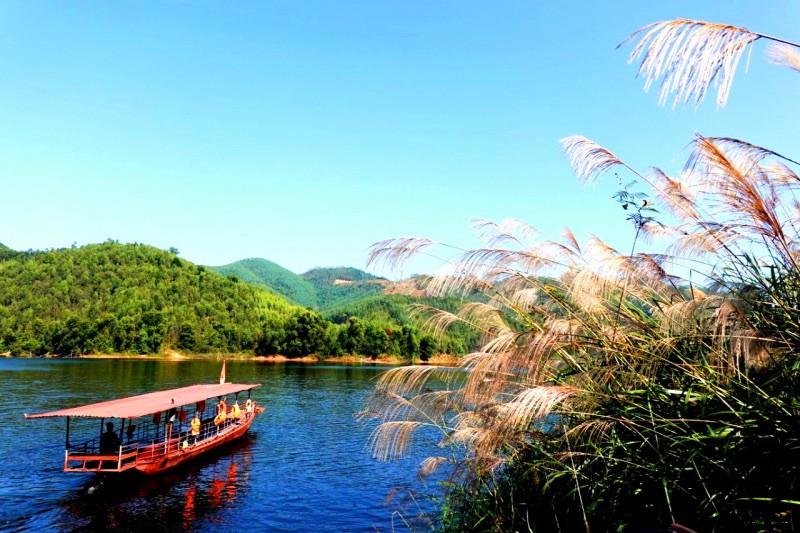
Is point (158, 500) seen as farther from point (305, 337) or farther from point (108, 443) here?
point (305, 337)

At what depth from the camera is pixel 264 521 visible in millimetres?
15430

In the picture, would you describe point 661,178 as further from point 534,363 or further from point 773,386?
point 534,363

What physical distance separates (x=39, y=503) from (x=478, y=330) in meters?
15.4

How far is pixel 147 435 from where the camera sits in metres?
25.6

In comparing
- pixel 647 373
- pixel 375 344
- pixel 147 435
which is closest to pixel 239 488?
pixel 147 435

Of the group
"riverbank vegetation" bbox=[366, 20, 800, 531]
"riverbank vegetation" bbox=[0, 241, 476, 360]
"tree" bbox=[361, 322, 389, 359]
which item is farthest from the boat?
"tree" bbox=[361, 322, 389, 359]

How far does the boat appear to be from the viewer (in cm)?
1795

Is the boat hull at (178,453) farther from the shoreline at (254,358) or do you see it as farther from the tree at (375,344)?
the tree at (375,344)

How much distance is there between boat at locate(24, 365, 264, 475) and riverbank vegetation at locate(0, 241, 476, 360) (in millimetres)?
54224

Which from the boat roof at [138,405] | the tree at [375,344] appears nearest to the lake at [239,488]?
the boat roof at [138,405]

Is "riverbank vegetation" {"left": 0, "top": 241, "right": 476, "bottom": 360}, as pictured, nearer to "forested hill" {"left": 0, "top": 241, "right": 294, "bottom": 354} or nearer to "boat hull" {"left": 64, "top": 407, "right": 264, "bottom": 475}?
"forested hill" {"left": 0, "top": 241, "right": 294, "bottom": 354}

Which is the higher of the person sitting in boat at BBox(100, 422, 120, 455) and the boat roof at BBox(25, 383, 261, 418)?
the boat roof at BBox(25, 383, 261, 418)

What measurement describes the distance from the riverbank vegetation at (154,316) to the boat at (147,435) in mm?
54224

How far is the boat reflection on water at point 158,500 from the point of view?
15.0 m
